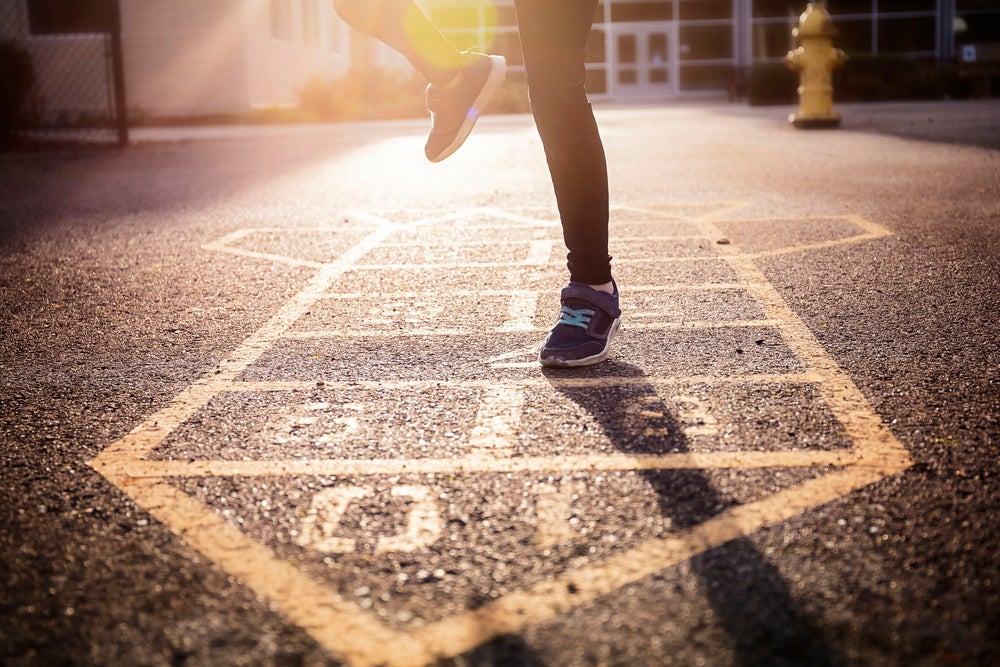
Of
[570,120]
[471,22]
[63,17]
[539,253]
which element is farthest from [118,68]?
[471,22]

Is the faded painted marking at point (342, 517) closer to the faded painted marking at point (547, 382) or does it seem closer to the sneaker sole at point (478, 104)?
the faded painted marking at point (547, 382)

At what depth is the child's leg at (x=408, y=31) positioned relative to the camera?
146 inches

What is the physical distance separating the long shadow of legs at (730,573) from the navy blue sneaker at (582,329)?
18.7 inches

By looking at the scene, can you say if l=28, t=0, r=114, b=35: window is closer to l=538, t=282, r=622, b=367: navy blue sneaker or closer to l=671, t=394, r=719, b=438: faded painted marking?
l=538, t=282, r=622, b=367: navy blue sneaker

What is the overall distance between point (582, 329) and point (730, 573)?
164 centimetres

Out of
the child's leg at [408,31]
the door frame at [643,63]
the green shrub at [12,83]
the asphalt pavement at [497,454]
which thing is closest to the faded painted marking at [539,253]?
the asphalt pavement at [497,454]

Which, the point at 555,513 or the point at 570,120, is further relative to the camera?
the point at 570,120

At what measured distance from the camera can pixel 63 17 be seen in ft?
90.0

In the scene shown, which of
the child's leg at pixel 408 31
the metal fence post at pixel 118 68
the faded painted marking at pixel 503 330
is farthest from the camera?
the metal fence post at pixel 118 68

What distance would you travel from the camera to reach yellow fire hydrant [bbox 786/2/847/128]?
54.0 ft

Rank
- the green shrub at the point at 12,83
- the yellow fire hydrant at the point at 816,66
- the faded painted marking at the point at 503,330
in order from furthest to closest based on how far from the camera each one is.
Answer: the green shrub at the point at 12,83
the yellow fire hydrant at the point at 816,66
the faded painted marking at the point at 503,330

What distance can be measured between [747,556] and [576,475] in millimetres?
539

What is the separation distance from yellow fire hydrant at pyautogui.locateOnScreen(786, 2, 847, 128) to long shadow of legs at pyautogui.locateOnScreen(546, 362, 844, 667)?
1473 cm

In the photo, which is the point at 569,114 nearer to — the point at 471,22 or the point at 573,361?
the point at 573,361
